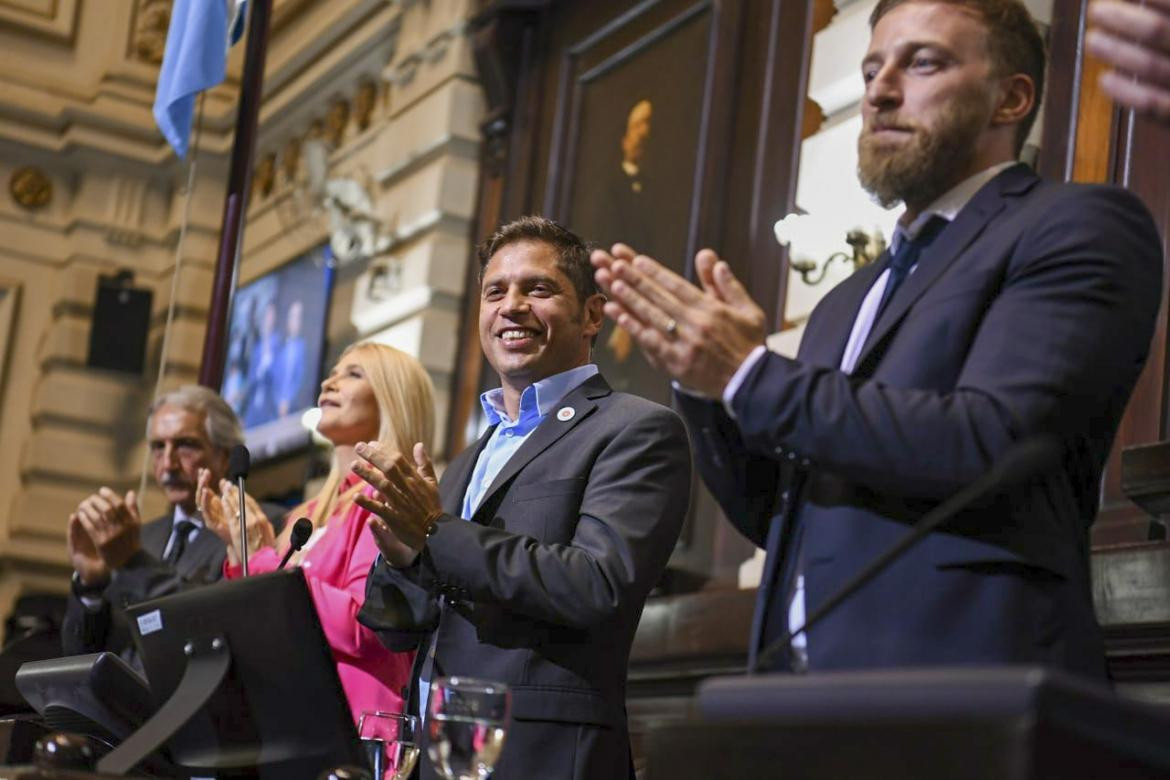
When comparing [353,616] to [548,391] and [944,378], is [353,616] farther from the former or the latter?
[944,378]

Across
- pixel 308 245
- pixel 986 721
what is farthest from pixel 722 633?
pixel 308 245

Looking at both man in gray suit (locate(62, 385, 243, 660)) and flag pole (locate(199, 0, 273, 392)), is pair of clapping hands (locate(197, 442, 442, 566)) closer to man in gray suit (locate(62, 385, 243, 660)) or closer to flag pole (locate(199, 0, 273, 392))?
man in gray suit (locate(62, 385, 243, 660))

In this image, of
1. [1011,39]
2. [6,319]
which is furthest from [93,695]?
A: [6,319]

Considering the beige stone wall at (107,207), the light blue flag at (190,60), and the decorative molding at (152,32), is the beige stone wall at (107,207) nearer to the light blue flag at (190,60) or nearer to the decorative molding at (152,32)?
the decorative molding at (152,32)

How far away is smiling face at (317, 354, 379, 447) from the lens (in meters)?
3.67

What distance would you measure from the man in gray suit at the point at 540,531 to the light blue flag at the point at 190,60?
110 inches

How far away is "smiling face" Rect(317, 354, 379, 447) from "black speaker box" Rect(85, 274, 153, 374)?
252 inches

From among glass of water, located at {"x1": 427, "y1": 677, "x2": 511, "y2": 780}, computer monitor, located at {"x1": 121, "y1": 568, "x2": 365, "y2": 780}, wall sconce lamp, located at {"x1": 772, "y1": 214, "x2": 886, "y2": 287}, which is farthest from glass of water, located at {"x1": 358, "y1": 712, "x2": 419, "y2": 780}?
wall sconce lamp, located at {"x1": 772, "y1": 214, "x2": 886, "y2": 287}

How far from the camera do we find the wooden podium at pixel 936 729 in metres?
1.20

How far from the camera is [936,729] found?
1.23 meters

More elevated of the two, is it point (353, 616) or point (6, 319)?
point (6, 319)

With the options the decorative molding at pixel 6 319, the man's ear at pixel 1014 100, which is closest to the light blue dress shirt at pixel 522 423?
the man's ear at pixel 1014 100

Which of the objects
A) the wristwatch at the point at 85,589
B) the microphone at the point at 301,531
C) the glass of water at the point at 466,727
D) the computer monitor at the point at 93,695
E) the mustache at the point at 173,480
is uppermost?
the mustache at the point at 173,480

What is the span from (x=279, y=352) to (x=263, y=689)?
633 centimetres
